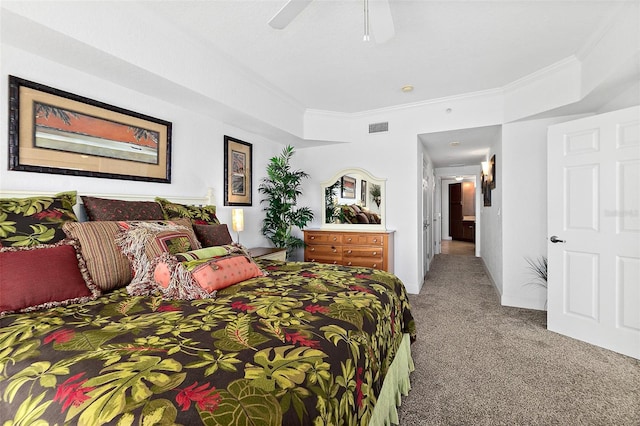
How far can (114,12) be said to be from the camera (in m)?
1.99

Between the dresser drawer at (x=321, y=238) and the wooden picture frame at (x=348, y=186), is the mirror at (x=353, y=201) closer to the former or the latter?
the wooden picture frame at (x=348, y=186)

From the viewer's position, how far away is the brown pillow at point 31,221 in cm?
148

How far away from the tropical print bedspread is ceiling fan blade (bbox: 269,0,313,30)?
1670mm

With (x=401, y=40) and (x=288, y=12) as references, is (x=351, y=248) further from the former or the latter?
(x=288, y=12)

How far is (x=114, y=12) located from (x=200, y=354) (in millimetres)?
2324

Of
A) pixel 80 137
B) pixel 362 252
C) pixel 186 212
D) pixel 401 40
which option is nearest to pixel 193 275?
pixel 186 212

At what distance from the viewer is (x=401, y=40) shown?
2.57 meters

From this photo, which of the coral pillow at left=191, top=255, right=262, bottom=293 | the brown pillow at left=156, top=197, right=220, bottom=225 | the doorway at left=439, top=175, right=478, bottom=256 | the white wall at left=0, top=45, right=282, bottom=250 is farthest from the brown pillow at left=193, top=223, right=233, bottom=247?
the doorway at left=439, top=175, right=478, bottom=256

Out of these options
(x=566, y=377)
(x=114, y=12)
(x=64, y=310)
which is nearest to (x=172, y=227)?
(x=64, y=310)

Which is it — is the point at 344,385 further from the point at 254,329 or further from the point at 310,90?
the point at 310,90

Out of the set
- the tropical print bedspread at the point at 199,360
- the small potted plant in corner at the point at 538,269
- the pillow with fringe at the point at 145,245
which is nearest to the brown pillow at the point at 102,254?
the pillow with fringe at the point at 145,245

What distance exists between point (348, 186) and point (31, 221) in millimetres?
3626

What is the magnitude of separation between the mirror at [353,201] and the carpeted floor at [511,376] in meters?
1.60

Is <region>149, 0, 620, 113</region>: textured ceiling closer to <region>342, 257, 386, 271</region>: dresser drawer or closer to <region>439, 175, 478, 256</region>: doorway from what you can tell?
<region>342, 257, 386, 271</region>: dresser drawer
